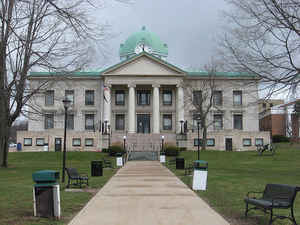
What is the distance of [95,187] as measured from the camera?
52.5 feet

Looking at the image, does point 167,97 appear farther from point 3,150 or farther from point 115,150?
point 3,150

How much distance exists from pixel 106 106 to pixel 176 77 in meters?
11.3

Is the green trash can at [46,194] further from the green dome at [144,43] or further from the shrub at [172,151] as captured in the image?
the green dome at [144,43]

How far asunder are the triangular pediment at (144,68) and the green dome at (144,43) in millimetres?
9669

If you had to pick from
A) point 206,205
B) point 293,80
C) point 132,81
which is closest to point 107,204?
point 206,205

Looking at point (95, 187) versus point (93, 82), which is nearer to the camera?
point (95, 187)

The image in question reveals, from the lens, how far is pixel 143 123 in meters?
60.3

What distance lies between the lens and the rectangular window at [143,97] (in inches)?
2387

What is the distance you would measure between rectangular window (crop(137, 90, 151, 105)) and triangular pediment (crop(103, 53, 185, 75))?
4756mm

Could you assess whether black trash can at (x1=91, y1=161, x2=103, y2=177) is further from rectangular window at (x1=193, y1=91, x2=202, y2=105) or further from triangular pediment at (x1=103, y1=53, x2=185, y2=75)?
triangular pediment at (x1=103, y1=53, x2=185, y2=75)

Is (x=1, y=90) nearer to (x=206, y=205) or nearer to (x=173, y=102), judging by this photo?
(x=206, y=205)

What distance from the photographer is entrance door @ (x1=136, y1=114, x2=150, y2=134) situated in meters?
60.0

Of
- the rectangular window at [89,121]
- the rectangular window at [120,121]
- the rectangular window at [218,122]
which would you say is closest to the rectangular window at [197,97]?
the rectangular window at [218,122]

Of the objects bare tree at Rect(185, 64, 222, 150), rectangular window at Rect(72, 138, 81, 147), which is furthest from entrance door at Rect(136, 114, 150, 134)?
rectangular window at Rect(72, 138, 81, 147)
